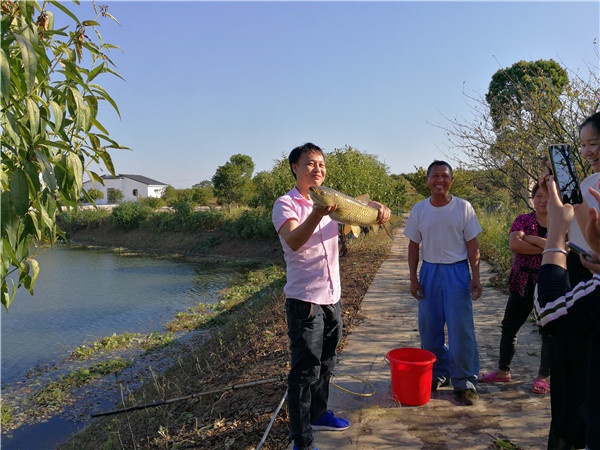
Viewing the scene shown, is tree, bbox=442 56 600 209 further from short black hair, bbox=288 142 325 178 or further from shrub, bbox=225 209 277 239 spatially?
shrub, bbox=225 209 277 239

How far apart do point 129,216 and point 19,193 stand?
3397cm

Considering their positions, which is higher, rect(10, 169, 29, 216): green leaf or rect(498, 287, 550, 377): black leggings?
rect(10, 169, 29, 216): green leaf

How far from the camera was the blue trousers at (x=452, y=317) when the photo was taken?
3.66 m

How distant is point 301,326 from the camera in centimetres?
278

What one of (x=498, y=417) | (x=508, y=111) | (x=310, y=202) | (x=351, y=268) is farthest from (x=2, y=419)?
(x=508, y=111)

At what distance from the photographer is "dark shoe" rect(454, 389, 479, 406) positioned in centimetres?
360

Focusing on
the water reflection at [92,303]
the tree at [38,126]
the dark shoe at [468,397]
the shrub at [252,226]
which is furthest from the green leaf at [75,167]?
the shrub at [252,226]

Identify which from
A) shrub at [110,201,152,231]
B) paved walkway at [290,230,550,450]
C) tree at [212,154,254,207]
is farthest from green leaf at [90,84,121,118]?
tree at [212,154,254,207]

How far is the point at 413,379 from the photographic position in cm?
349

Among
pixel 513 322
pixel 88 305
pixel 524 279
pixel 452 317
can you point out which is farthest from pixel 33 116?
pixel 88 305

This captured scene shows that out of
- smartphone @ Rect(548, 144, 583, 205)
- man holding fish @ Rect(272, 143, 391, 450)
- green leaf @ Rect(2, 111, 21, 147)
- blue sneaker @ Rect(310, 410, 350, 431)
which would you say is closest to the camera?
green leaf @ Rect(2, 111, 21, 147)

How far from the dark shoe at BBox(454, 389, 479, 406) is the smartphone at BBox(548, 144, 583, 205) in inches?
93.9

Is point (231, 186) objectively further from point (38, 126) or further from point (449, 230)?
point (38, 126)

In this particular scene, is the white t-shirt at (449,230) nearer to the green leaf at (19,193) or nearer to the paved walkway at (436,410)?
the paved walkway at (436,410)
